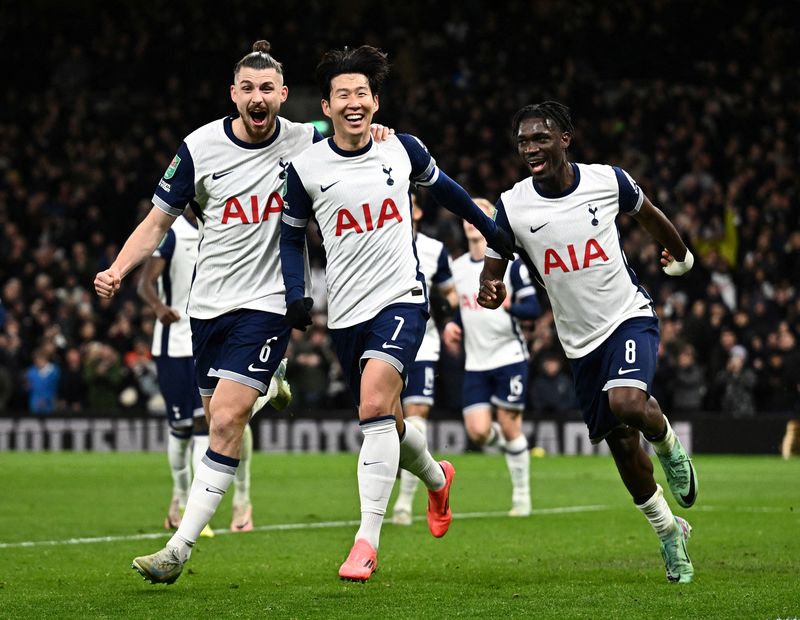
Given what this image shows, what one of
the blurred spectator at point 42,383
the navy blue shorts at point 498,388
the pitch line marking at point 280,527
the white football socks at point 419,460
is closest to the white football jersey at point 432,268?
the navy blue shorts at point 498,388

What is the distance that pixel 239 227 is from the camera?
26.0 ft

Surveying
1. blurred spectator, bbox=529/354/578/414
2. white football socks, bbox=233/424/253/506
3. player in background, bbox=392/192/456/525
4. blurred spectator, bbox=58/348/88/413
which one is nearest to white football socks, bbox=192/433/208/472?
white football socks, bbox=233/424/253/506

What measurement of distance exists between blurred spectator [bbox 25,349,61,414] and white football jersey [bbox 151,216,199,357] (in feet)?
48.7

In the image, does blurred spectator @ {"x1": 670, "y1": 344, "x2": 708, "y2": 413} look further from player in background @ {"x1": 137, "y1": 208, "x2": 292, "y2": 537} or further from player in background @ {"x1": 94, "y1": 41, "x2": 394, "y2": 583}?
player in background @ {"x1": 94, "y1": 41, "x2": 394, "y2": 583}

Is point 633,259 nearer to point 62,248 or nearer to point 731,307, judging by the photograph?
point 731,307

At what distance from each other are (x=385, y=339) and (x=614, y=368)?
130 centimetres

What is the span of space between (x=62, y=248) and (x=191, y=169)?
21.5 meters

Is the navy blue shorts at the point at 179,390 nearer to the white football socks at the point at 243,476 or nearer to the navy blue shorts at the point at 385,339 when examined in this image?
the white football socks at the point at 243,476

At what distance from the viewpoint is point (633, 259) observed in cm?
2417

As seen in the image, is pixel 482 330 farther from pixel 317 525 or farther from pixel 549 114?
pixel 549 114

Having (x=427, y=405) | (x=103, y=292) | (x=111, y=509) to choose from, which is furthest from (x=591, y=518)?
(x=103, y=292)

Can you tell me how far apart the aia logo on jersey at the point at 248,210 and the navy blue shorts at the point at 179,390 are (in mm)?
3684

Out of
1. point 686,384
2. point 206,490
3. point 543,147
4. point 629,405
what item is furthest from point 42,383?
point 629,405

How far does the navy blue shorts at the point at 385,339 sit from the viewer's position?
7543mm
